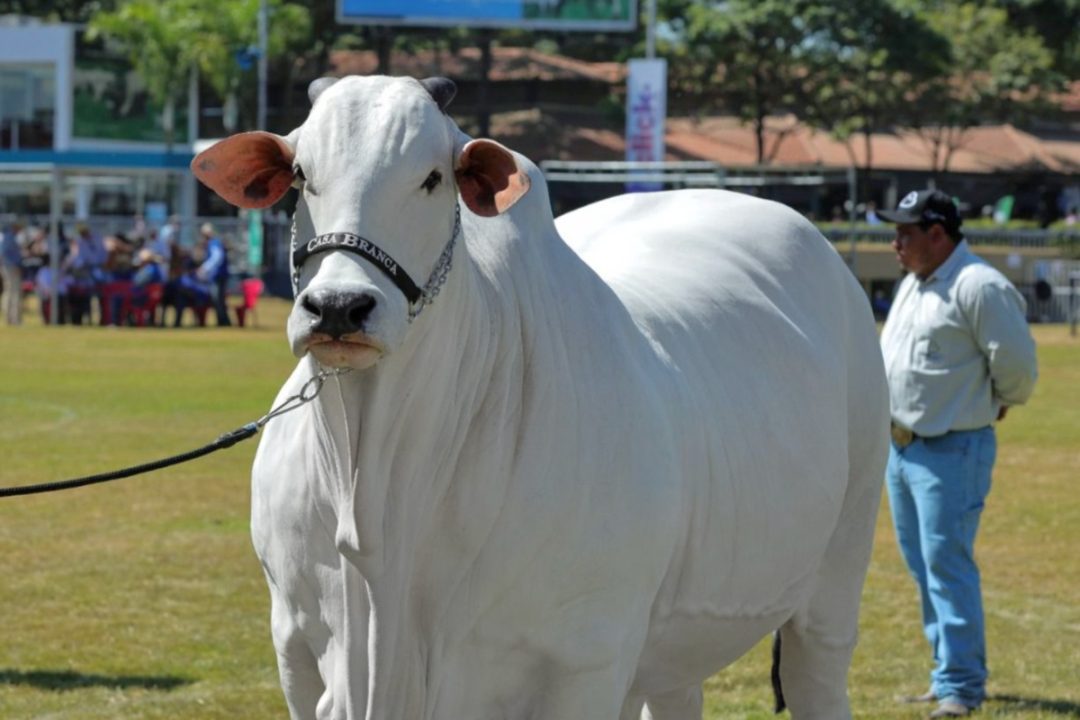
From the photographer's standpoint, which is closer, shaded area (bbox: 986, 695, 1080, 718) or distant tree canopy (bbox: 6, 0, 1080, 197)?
shaded area (bbox: 986, 695, 1080, 718)

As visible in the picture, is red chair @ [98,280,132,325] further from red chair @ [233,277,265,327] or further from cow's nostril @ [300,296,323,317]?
cow's nostril @ [300,296,323,317]

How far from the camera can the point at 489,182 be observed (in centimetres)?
421

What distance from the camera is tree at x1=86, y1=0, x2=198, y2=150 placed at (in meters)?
63.7

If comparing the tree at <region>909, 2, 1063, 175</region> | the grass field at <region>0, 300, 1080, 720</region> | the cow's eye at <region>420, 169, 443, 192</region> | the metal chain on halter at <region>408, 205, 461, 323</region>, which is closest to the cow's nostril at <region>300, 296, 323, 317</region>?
the metal chain on halter at <region>408, 205, 461, 323</region>

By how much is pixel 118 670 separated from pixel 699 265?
4278 mm

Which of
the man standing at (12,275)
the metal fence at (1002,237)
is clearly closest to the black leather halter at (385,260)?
the man standing at (12,275)

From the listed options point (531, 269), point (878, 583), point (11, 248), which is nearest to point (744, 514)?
point (531, 269)

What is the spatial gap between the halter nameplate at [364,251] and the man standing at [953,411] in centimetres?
523

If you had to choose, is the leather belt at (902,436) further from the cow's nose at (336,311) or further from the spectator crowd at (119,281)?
the spectator crowd at (119,281)

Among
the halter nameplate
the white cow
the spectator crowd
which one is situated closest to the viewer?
the halter nameplate

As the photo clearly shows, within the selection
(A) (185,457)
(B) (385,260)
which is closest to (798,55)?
(A) (185,457)

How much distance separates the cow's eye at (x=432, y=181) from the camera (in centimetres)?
405

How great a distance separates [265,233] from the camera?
47.7 metres

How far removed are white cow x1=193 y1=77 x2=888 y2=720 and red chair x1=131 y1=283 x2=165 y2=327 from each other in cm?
3360
